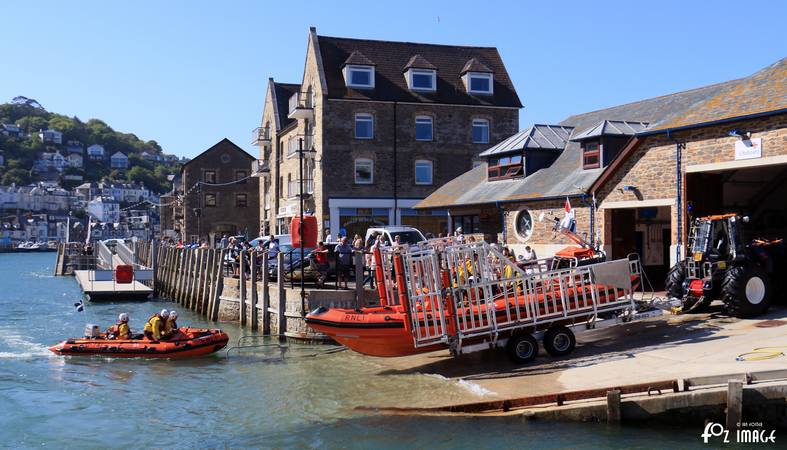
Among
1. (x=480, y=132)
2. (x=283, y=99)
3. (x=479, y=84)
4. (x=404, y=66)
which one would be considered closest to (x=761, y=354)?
(x=480, y=132)

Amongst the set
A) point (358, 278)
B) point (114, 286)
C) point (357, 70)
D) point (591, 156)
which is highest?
point (357, 70)

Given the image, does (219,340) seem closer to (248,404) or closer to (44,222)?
(248,404)

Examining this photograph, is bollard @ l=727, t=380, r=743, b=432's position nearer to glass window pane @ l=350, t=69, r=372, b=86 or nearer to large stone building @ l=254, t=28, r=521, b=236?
large stone building @ l=254, t=28, r=521, b=236

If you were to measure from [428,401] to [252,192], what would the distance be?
5878cm

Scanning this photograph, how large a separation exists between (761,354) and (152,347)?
15.2 metres

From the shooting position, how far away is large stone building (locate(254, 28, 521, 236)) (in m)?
42.3

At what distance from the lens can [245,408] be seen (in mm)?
15117

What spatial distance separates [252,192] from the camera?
70.7 metres

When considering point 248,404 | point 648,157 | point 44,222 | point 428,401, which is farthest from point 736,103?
point 44,222

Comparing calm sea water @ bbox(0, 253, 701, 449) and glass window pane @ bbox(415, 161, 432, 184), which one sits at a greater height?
glass window pane @ bbox(415, 161, 432, 184)

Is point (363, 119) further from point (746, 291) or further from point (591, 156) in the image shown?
point (746, 291)

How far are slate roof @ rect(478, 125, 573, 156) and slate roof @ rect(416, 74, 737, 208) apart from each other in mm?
436

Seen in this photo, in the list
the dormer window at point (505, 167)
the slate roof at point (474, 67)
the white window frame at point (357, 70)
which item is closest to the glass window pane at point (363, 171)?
the white window frame at point (357, 70)

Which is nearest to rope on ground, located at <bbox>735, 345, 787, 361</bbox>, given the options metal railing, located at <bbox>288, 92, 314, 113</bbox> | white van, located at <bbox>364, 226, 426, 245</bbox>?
white van, located at <bbox>364, 226, 426, 245</bbox>
